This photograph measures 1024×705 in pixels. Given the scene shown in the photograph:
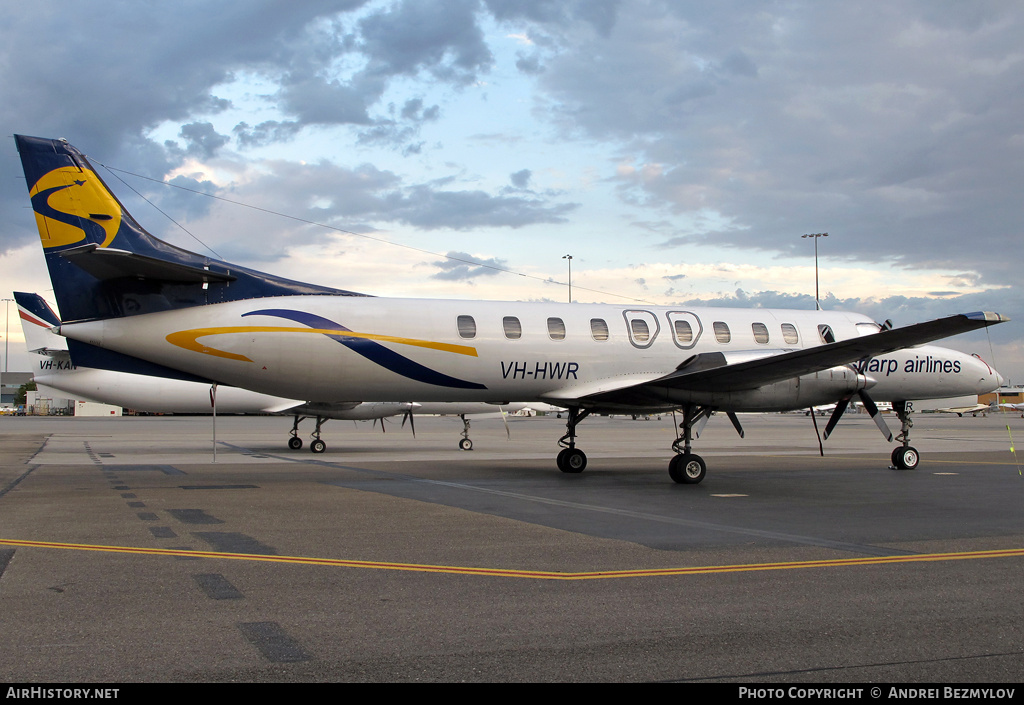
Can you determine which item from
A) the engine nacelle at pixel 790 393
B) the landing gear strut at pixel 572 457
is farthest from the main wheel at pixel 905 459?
the landing gear strut at pixel 572 457

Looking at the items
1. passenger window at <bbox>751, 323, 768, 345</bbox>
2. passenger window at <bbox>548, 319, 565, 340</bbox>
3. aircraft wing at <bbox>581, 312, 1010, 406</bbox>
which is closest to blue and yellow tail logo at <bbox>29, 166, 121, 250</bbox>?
passenger window at <bbox>548, 319, 565, 340</bbox>

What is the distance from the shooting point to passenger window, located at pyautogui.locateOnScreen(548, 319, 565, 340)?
58.3 ft

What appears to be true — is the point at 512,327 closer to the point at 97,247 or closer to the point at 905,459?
the point at 97,247

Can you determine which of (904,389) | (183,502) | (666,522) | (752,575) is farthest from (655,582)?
(904,389)

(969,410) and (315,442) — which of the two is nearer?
(315,442)

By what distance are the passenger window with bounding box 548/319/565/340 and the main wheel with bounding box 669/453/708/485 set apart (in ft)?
12.1

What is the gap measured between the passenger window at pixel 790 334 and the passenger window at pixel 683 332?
2.76m

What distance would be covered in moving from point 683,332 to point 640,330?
45.9 inches

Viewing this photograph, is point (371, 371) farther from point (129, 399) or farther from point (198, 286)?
point (129, 399)

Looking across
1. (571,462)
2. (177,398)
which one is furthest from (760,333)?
(177,398)

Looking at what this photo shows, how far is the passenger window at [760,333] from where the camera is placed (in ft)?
64.6

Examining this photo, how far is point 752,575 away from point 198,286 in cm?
1202

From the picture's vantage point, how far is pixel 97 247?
14.5 m

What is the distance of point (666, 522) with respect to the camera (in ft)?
37.5
